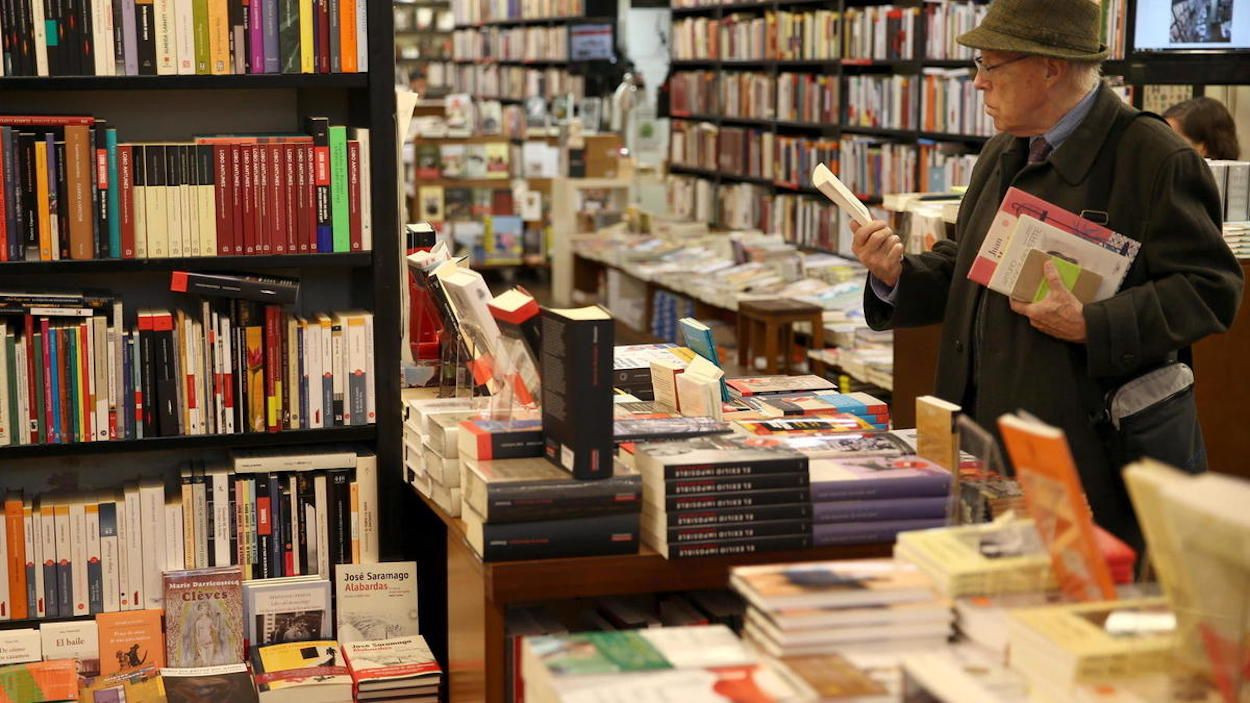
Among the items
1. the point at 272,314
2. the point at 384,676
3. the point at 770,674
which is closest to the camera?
the point at 770,674

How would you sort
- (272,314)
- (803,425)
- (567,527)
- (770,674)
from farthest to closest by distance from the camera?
(272,314), (803,425), (567,527), (770,674)

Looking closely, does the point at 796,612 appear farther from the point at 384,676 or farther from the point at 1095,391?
the point at 384,676

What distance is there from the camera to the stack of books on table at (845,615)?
177 centimetres

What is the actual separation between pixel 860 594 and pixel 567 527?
0.64 meters

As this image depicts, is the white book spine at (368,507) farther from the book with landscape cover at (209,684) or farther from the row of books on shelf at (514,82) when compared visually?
the row of books on shelf at (514,82)

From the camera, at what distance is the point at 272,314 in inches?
133

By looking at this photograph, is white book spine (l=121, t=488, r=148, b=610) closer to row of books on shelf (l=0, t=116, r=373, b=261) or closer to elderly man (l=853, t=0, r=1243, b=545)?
row of books on shelf (l=0, t=116, r=373, b=261)

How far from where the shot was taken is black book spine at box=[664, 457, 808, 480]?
7.55 feet

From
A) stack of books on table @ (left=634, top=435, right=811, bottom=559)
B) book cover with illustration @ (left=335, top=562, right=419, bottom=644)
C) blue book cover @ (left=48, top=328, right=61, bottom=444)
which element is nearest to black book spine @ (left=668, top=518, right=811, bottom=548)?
stack of books on table @ (left=634, top=435, right=811, bottom=559)

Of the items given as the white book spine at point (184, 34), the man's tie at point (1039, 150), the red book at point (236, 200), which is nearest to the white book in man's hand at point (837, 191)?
the man's tie at point (1039, 150)

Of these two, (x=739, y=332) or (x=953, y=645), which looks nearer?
(x=953, y=645)

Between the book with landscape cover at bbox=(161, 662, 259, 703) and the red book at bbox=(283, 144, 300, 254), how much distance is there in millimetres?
A: 940

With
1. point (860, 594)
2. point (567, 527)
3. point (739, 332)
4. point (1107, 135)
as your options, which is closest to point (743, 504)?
point (567, 527)

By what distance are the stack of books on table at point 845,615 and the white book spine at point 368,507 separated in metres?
1.81
